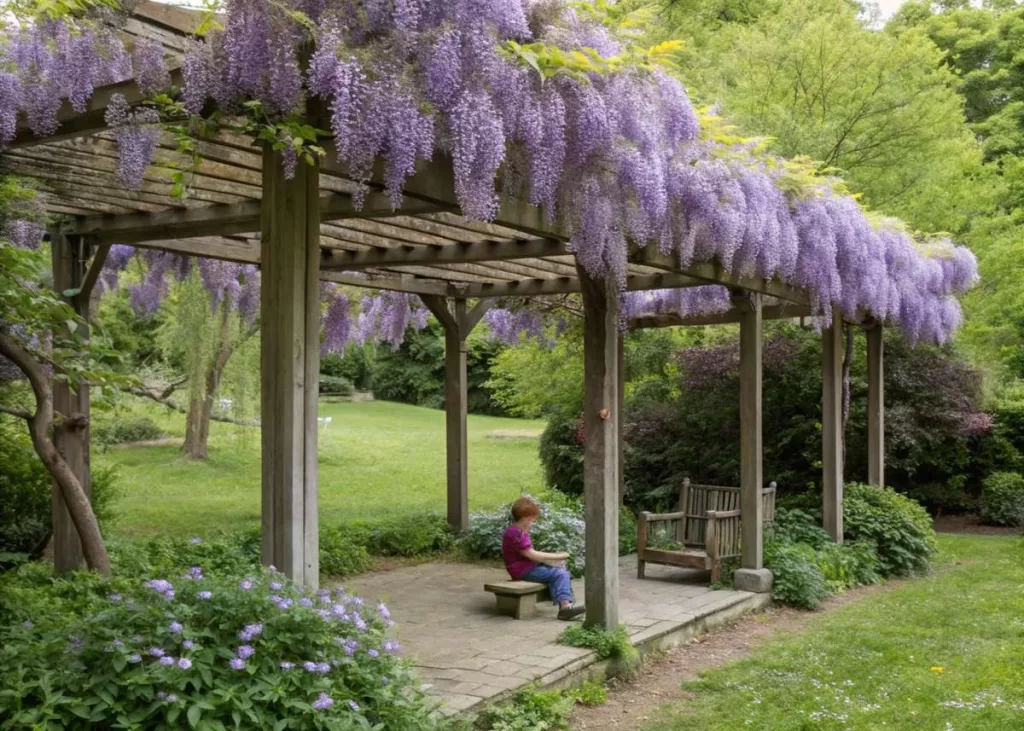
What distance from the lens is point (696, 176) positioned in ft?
19.7

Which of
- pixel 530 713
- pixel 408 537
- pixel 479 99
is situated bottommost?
pixel 530 713

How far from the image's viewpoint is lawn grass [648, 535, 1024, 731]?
4926 mm

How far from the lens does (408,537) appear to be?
30.7 ft

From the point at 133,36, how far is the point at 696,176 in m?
3.24

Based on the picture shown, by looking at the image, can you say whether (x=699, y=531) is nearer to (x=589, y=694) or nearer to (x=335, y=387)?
(x=589, y=694)

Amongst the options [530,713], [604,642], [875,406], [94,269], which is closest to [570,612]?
[604,642]

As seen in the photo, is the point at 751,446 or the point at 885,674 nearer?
the point at 885,674

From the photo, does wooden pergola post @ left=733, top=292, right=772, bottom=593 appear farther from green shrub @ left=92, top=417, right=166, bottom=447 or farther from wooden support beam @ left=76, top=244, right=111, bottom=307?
green shrub @ left=92, top=417, right=166, bottom=447

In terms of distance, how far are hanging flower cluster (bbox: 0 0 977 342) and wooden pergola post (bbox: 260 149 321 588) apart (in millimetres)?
308

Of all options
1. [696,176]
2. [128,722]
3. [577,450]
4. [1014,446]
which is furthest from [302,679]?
[1014,446]

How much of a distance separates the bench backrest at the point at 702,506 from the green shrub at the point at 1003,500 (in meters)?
5.07

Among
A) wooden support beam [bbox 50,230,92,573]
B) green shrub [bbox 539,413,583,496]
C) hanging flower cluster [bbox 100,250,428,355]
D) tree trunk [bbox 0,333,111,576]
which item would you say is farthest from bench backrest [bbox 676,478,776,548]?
tree trunk [bbox 0,333,111,576]

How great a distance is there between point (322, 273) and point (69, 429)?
2333 mm

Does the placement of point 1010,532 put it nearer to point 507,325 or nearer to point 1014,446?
point 1014,446
